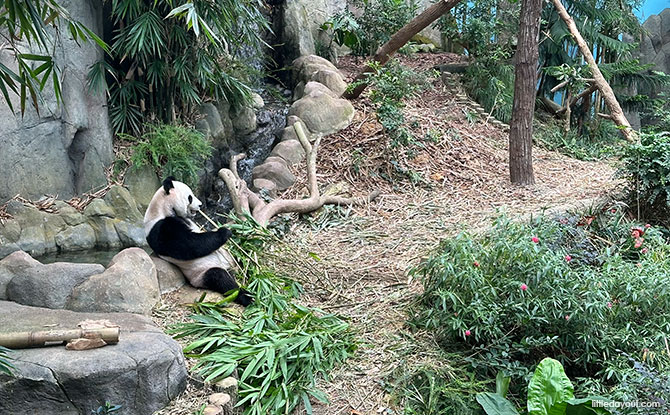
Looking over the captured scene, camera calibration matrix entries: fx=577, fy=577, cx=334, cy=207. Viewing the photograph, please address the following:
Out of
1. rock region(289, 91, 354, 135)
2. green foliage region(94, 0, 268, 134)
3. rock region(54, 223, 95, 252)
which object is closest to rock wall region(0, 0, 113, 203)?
green foliage region(94, 0, 268, 134)

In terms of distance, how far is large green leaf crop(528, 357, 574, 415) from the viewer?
296 centimetres

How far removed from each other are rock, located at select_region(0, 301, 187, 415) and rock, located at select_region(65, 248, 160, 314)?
520mm

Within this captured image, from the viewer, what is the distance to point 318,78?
8.50 metres

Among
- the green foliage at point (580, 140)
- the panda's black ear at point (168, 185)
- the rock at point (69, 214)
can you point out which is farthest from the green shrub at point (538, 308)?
the green foliage at point (580, 140)

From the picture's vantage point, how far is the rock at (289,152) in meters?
6.98

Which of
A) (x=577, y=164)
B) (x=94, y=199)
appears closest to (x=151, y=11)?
(x=94, y=199)

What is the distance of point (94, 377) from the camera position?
2721 mm

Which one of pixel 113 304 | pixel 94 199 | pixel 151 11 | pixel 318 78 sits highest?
pixel 151 11

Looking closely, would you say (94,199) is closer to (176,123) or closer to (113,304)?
(176,123)

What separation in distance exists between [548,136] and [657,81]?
3206mm

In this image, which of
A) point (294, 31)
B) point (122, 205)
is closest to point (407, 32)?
point (294, 31)

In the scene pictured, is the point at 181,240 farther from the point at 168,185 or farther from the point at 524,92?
the point at 524,92

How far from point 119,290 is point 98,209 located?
2.10 meters

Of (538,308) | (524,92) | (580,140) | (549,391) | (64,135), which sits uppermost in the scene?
(524,92)
